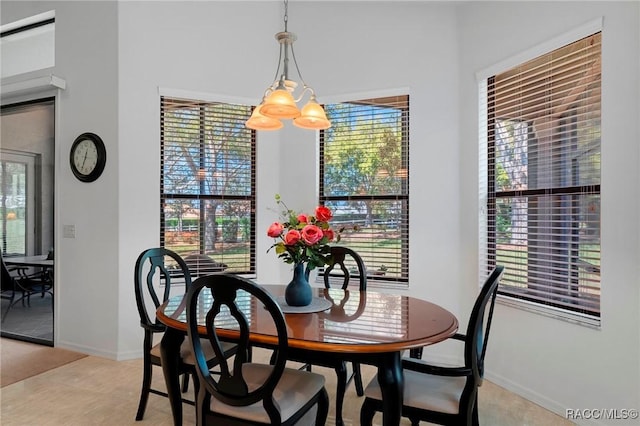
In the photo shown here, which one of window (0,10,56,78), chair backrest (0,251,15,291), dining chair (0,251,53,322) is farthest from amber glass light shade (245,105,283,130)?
chair backrest (0,251,15,291)

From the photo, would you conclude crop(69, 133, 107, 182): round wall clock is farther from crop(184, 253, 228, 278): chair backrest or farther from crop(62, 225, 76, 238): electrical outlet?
crop(184, 253, 228, 278): chair backrest

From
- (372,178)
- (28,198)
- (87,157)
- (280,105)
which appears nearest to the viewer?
(280,105)

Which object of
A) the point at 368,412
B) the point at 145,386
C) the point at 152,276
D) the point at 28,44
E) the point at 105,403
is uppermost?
the point at 28,44

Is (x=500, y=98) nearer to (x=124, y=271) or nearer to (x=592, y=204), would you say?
(x=592, y=204)

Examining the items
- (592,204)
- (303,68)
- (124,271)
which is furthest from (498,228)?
(124,271)

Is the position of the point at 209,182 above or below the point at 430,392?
above

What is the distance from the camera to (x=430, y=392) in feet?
5.70

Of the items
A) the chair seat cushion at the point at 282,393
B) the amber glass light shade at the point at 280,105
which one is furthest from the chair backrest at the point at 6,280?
the amber glass light shade at the point at 280,105

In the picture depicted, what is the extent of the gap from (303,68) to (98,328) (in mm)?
3082

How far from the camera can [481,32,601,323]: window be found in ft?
7.86

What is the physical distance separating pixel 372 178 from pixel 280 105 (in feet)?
5.51

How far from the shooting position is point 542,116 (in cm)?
272

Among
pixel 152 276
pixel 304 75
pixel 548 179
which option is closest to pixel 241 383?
pixel 152 276

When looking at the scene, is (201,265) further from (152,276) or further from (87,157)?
(87,157)
